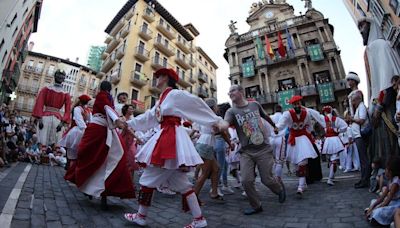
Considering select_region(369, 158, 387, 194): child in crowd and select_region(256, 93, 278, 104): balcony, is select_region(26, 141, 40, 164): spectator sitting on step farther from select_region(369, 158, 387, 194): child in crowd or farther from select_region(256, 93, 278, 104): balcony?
select_region(256, 93, 278, 104): balcony

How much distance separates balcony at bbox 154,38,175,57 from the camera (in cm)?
3056

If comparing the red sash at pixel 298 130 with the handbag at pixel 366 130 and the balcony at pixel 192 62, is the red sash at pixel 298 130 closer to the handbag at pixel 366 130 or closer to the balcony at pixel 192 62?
the handbag at pixel 366 130

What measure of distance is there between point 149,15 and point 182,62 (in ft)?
26.4

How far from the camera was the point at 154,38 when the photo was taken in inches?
1225

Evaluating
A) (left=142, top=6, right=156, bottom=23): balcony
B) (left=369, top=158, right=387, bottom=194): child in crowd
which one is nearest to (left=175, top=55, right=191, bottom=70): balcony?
(left=142, top=6, right=156, bottom=23): balcony

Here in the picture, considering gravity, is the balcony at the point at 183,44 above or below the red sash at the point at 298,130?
above

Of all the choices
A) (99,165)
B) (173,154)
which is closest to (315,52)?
(173,154)

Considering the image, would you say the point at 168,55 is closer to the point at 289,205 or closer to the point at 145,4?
the point at 145,4

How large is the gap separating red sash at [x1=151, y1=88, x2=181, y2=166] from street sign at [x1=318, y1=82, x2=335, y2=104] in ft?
78.4

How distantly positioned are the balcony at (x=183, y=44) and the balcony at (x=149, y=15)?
5443 mm

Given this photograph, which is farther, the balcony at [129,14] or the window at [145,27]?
the balcony at [129,14]

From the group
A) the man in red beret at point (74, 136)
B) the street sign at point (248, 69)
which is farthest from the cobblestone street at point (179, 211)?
the street sign at point (248, 69)

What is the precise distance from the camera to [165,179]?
277 cm

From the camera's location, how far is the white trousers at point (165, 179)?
2.71m
